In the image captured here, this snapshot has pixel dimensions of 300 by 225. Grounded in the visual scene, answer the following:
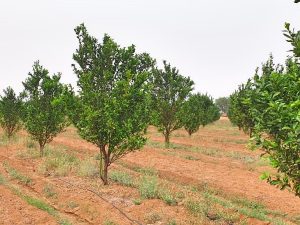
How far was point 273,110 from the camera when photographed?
5.25 meters

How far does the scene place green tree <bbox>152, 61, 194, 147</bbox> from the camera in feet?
103

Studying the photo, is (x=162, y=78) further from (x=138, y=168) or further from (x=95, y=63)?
(x=95, y=63)

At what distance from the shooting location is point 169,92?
1241 inches

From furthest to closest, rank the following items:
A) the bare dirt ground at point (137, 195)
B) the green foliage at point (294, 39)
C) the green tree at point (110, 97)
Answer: the green tree at point (110, 97) < the bare dirt ground at point (137, 195) < the green foliage at point (294, 39)

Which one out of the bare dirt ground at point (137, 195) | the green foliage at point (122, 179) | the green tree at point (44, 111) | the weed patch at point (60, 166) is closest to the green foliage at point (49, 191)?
the bare dirt ground at point (137, 195)

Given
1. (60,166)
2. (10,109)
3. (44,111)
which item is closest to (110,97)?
(60,166)

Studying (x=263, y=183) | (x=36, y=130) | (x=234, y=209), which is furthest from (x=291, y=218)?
(x=36, y=130)

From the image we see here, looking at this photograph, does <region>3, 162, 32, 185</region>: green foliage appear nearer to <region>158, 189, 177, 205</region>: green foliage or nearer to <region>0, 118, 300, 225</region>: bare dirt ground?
<region>0, 118, 300, 225</region>: bare dirt ground

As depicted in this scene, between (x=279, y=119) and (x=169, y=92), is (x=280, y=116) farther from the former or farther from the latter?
(x=169, y=92)

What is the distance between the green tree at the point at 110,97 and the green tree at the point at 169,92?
14.8 m

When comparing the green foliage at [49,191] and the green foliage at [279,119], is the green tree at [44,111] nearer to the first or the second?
the green foliage at [49,191]

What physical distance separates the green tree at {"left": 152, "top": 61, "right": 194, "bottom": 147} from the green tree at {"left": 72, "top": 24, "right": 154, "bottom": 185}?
14797mm

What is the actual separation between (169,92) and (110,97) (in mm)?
16120

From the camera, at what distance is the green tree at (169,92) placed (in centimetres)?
3125
